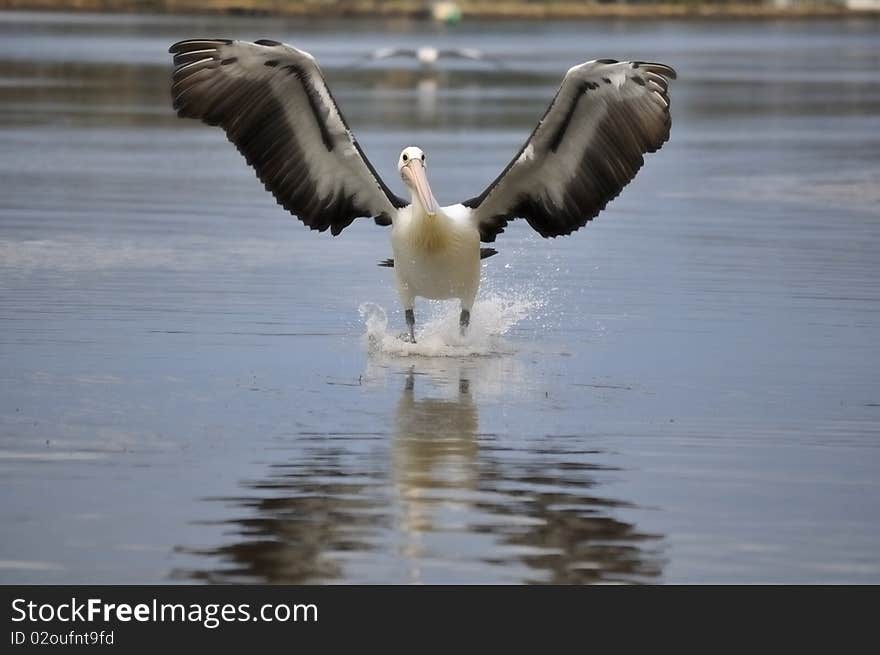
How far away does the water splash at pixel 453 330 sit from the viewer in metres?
13.5

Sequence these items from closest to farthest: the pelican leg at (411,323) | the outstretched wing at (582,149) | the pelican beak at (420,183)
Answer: the pelican beak at (420,183) → the outstretched wing at (582,149) → the pelican leg at (411,323)

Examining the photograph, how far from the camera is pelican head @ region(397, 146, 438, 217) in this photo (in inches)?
517

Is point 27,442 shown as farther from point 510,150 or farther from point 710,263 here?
point 510,150

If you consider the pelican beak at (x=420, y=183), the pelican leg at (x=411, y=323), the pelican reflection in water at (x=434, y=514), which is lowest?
the pelican leg at (x=411, y=323)

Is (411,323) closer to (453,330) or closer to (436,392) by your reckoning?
(453,330)

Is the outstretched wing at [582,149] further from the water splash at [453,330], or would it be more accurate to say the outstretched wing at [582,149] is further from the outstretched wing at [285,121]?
the outstretched wing at [285,121]

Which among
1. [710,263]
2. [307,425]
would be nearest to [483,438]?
[307,425]

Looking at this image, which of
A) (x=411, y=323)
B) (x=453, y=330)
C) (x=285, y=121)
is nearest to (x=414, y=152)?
(x=285, y=121)

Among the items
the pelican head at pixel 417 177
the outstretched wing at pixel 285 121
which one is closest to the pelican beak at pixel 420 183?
the pelican head at pixel 417 177

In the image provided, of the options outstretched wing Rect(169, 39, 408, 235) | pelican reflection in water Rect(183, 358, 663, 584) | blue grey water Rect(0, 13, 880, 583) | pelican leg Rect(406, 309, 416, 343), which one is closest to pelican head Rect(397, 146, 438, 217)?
outstretched wing Rect(169, 39, 408, 235)

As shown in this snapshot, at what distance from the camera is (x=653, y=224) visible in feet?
67.6

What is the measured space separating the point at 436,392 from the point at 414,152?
1711 millimetres

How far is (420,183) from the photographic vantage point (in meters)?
13.1

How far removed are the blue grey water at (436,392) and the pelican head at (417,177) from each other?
0.90 metres
